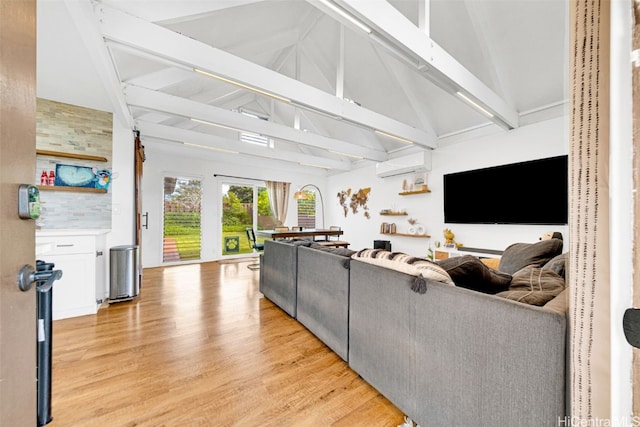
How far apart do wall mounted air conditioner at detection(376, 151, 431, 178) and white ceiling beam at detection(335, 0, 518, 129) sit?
170cm

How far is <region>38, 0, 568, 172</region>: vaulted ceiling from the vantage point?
2125 mm

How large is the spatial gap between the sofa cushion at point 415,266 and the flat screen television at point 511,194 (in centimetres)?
339

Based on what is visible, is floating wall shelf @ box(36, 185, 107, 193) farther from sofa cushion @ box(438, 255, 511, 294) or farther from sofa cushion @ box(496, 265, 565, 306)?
sofa cushion @ box(496, 265, 565, 306)

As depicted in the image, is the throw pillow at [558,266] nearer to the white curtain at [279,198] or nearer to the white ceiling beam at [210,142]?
the white ceiling beam at [210,142]

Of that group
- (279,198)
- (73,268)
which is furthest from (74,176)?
(279,198)

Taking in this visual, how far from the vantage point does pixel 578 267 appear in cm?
60

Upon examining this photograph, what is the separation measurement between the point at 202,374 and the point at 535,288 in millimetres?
2088

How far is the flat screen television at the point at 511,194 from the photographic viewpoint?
3463mm

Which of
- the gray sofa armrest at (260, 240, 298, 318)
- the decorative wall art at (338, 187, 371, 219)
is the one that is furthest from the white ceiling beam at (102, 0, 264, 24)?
the decorative wall art at (338, 187, 371, 219)

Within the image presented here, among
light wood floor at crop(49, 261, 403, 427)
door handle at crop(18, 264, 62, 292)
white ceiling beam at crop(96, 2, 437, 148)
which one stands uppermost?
white ceiling beam at crop(96, 2, 437, 148)

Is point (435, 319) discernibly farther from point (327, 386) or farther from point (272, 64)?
point (272, 64)

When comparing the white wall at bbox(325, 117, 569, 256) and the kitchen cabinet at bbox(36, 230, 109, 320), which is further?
the white wall at bbox(325, 117, 569, 256)

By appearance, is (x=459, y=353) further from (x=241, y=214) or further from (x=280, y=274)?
(x=241, y=214)

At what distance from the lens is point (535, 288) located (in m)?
1.24
